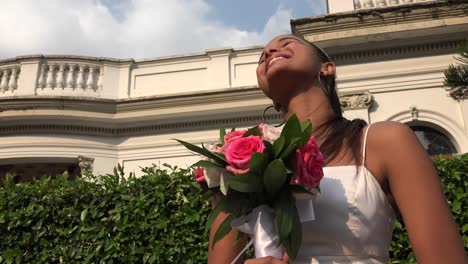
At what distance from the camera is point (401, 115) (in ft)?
25.5

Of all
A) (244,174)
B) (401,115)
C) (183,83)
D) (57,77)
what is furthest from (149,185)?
(57,77)

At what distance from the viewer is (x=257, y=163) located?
1.40 meters

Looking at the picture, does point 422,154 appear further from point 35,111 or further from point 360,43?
point 35,111

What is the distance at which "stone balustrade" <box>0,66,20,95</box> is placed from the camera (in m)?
11.1

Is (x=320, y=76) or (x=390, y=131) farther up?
(x=320, y=76)

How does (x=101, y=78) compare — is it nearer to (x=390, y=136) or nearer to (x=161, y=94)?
(x=161, y=94)

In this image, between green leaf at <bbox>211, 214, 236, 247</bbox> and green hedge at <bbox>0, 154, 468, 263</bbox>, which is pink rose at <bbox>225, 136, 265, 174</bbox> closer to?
green leaf at <bbox>211, 214, 236, 247</bbox>

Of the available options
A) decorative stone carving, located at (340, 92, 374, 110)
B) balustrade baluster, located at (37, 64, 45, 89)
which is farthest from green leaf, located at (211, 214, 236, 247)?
balustrade baluster, located at (37, 64, 45, 89)

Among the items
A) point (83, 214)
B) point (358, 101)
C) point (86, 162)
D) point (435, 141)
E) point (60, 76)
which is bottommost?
point (83, 214)

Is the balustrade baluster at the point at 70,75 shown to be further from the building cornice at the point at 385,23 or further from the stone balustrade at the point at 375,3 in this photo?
the stone balustrade at the point at 375,3

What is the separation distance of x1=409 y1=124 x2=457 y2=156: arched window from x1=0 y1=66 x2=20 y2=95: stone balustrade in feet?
31.1

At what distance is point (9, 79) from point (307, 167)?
1171 cm

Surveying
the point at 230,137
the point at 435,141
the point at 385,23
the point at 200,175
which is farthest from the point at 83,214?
the point at 435,141

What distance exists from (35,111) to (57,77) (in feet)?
3.74
